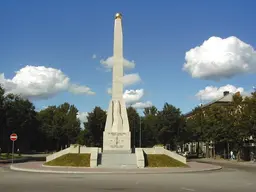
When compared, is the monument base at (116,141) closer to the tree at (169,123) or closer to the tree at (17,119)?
the tree at (17,119)

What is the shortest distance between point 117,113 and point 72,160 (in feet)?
28.7

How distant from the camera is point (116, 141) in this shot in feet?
125

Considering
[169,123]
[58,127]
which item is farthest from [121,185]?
[58,127]

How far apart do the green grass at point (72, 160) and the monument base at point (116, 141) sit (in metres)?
4.36

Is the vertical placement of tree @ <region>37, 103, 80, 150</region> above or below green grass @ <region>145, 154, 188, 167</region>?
above

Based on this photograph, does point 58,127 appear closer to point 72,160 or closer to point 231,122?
point 231,122

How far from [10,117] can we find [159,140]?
3123 cm

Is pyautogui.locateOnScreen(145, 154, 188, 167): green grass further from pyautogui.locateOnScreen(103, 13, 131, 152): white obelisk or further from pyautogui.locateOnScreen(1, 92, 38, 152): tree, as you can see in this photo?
pyautogui.locateOnScreen(1, 92, 38, 152): tree

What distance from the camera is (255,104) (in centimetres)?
4647

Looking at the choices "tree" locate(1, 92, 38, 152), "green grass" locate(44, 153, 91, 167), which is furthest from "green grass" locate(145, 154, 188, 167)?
"tree" locate(1, 92, 38, 152)

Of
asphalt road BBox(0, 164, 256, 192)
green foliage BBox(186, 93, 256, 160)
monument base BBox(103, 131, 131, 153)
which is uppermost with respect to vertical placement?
green foliage BBox(186, 93, 256, 160)

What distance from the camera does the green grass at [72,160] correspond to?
103 feet

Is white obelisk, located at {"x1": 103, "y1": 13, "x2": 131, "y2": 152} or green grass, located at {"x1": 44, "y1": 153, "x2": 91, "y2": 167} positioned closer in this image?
green grass, located at {"x1": 44, "y1": 153, "x2": 91, "y2": 167}

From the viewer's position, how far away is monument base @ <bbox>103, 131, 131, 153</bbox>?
37969 millimetres
